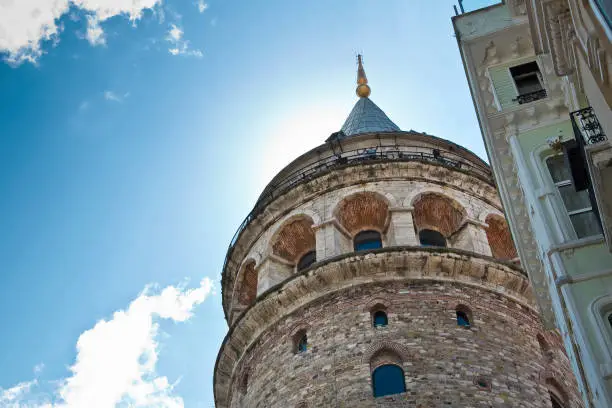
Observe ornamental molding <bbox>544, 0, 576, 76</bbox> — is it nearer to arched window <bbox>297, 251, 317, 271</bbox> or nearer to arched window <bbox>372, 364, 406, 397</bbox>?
arched window <bbox>372, 364, 406, 397</bbox>

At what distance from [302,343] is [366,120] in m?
14.7

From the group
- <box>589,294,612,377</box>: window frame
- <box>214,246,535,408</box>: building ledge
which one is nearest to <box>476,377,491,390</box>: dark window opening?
Answer: <box>214,246,535,408</box>: building ledge

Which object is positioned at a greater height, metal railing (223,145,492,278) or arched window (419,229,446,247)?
metal railing (223,145,492,278)

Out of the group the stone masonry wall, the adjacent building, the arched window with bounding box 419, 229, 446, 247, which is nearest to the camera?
the adjacent building

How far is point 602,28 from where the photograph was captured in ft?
26.6

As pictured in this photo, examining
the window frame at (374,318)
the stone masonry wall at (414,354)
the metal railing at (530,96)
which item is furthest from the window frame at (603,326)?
the window frame at (374,318)

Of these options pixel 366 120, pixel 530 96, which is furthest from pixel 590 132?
pixel 366 120

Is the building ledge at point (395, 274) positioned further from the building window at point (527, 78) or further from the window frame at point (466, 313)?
the building window at point (527, 78)

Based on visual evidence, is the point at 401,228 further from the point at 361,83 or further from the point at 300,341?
the point at 361,83

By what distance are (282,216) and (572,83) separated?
13494 mm

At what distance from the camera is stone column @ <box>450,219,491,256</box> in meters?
22.2

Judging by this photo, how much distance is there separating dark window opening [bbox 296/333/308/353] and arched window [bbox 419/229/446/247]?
5.40m

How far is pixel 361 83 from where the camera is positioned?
128 ft

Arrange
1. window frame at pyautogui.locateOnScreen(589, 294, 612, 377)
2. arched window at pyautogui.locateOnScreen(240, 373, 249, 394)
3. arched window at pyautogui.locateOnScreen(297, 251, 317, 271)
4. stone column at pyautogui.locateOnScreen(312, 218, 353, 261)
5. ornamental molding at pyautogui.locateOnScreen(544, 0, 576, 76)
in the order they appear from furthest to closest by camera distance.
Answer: arched window at pyautogui.locateOnScreen(297, 251, 317, 271), stone column at pyautogui.locateOnScreen(312, 218, 353, 261), arched window at pyautogui.locateOnScreen(240, 373, 249, 394), ornamental molding at pyautogui.locateOnScreen(544, 0, 576, 76), window frame at pyautogui.locateOnScreen(589, 294, 612, 377)
